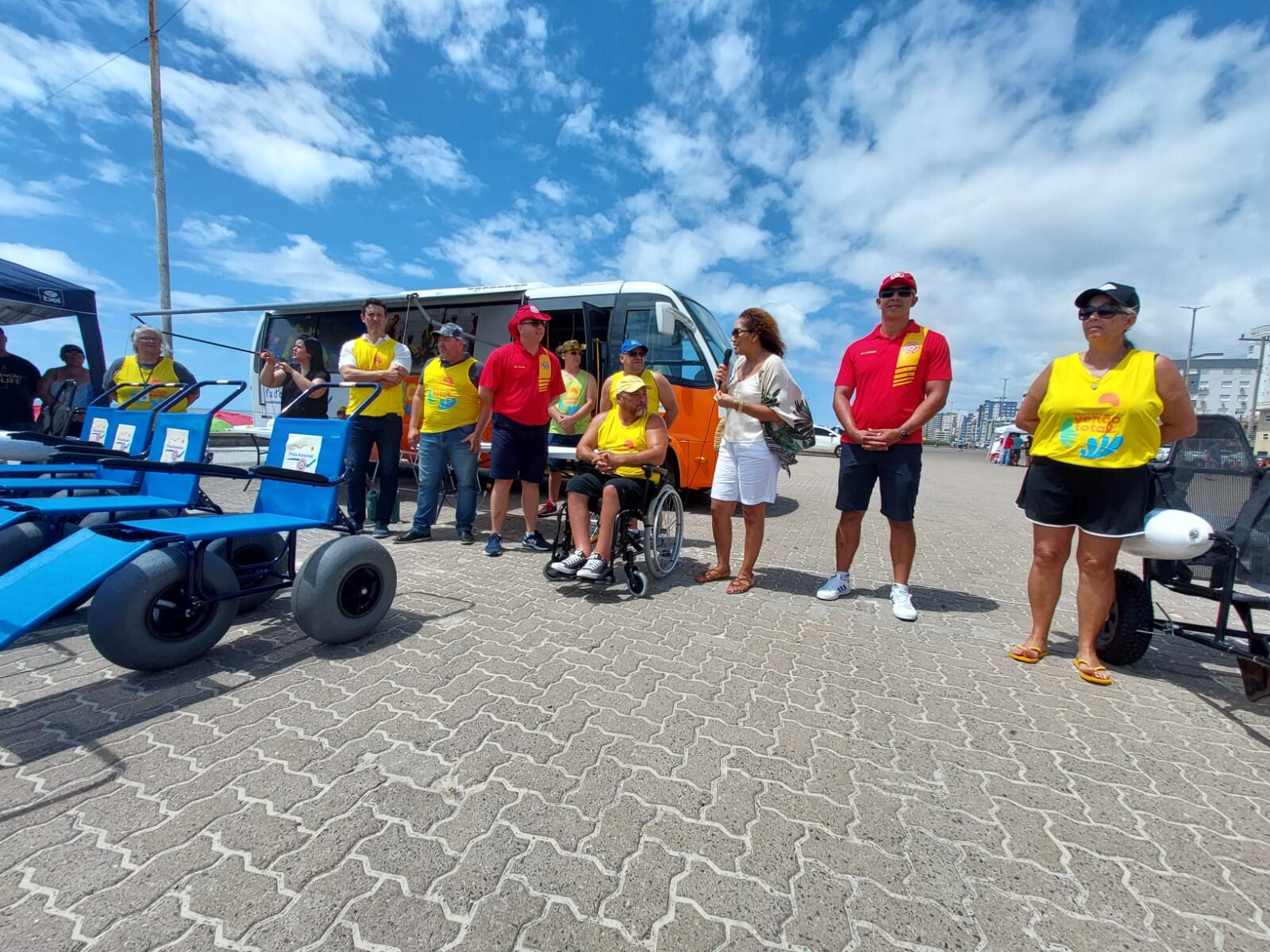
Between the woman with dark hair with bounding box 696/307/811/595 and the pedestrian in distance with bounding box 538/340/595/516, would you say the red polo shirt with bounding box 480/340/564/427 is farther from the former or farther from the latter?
the woman with dark hair with bounding box 696/307/811/595

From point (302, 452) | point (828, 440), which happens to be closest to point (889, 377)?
point (302, 452)

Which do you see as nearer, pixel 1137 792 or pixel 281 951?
pixel 281 951

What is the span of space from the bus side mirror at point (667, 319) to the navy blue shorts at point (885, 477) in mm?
3563

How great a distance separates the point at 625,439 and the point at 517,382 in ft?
4.17

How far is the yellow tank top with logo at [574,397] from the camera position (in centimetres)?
608

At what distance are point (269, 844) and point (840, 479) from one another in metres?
3.58

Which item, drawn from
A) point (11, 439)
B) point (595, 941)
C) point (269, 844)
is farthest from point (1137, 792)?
point (11, 439)

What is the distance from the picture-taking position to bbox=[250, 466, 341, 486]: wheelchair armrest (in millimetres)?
2986

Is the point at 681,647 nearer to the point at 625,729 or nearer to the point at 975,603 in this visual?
the point at 625,729

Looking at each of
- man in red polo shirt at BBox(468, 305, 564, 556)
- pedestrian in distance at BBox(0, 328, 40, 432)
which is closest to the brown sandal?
man in red polo shirt at BBox(468, 305, 564, 556)

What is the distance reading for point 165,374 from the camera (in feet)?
17.9

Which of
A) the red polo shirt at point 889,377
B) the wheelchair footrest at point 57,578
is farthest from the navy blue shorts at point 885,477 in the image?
the wheelchair footrest at point 57,578

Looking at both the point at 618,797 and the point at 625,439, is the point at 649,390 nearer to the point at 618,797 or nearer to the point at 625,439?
the point at 625,439

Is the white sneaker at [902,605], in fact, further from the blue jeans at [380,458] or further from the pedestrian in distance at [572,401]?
the blue jeans at [380,458]
